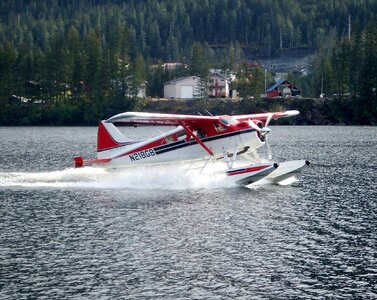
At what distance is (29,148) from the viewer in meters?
60.4

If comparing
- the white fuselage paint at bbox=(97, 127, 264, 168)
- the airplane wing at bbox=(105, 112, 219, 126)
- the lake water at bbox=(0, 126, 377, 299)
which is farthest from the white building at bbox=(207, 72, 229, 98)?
the airplane wing at bbox=(105, 112, 219, 126)

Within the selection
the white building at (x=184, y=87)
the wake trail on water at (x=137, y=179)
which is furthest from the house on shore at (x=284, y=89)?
the wake trail on water at (x=137, y=179)

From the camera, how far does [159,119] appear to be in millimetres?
33031

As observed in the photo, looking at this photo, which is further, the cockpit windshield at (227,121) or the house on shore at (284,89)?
the house on shore at (284,89)

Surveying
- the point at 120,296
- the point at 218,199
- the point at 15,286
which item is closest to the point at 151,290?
the point at 120,296

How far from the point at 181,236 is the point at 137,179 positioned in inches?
449

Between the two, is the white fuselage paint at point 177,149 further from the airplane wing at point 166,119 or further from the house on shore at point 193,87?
the house on shore at point 193,87

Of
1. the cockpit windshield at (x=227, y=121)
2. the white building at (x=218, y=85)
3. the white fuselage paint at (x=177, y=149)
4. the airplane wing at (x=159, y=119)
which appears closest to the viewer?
the airplane wing at (x=159, y=119)

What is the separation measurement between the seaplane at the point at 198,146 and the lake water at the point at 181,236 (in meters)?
0.88

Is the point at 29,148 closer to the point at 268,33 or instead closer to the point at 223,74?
the point at 223,74

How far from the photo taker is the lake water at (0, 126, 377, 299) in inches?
725

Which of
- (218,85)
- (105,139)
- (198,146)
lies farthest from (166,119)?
(218,85)

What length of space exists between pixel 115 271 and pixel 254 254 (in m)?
4.16

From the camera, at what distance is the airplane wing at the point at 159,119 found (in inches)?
1244
